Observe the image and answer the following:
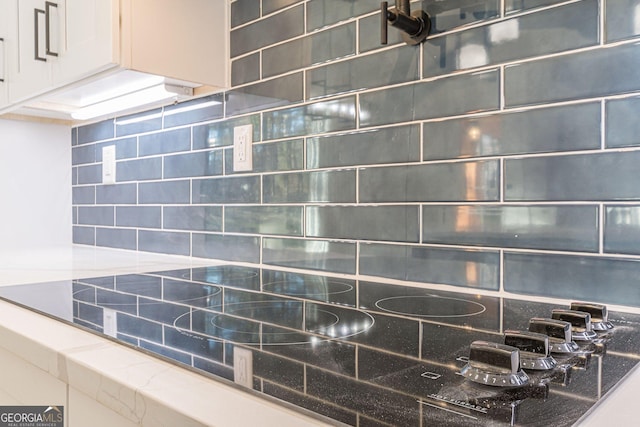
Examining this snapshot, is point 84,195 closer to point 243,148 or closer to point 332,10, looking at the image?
point 243,148

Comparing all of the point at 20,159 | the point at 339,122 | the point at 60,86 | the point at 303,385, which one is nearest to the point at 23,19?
the point at 60,86

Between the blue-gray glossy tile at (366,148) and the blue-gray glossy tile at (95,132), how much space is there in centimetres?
106

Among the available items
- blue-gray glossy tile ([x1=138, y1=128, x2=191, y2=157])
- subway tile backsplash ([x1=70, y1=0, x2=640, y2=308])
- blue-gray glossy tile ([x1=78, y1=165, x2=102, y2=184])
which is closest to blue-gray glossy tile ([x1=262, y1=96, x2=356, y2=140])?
subway tile backsplash ([x1=70, y1=0, x2=640, y2=308])

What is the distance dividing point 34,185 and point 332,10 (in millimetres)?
1491

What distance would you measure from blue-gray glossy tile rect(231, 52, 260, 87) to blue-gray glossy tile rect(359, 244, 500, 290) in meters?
0.59

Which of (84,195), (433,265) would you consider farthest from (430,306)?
(84,195)

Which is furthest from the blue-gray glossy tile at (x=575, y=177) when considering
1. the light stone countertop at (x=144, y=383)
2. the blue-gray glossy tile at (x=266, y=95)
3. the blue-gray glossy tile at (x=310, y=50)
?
the blue-gray glossy tile at (x=266, y=95)

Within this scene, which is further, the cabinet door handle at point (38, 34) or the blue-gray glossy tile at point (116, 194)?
the blue-gray glossy tile at point (116, 194)

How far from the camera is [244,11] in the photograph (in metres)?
Result: 1.40

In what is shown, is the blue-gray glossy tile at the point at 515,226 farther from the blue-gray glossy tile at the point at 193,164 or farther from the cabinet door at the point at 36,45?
the cabinet door at the point at 36,45

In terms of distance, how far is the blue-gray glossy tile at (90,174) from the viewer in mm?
1986

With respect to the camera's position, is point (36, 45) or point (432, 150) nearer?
point (432, 150)

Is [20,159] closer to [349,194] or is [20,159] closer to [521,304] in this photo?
[349,194]

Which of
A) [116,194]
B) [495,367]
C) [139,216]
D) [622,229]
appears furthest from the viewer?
[116,194]
